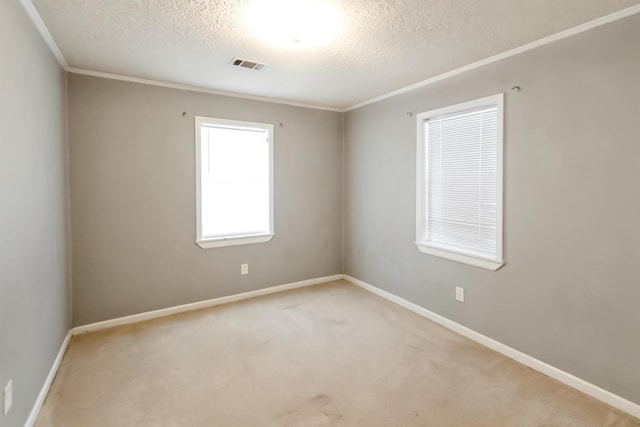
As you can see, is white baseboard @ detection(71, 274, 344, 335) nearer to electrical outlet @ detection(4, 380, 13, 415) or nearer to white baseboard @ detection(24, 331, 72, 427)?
white baseboard @ detection(24, 331, 72, 427)

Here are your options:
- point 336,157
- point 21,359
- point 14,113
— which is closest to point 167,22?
point 14,113

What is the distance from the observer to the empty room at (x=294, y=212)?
2037 mm

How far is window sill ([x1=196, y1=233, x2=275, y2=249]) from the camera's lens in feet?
12.4

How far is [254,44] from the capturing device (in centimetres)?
251

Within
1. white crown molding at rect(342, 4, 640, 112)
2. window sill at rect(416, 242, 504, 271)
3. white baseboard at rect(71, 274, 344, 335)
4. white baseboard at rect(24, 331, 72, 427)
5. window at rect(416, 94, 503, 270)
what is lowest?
white baseboard at rect(24, 331, 72, 427)

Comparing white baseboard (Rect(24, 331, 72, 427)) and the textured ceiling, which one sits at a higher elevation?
the textured ceiling

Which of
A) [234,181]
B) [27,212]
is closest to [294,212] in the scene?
[234,181]

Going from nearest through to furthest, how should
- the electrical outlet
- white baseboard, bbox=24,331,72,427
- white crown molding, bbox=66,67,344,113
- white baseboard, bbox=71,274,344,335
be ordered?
the electrical outlet < white baseboard, bbox=24,331,72,427 < white crown molding, bbox=66,67,344,113 < white baseboard, bbox=71,274,344,335

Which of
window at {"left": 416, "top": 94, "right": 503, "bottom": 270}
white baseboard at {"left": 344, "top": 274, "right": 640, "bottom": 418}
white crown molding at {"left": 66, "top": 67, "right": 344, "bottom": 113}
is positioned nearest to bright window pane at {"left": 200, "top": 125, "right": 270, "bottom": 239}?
white crown molding at {"left": 66, "top": 67, "right": 344, "bottom": 113}

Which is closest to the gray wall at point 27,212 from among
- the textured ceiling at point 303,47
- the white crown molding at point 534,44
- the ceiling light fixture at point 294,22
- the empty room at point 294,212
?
the empty room at point 294,212

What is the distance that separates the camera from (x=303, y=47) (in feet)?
8.42

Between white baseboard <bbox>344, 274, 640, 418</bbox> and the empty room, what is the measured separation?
0.02 metres

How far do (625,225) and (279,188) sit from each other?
3.23 meters

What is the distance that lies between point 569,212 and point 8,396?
338 cm
